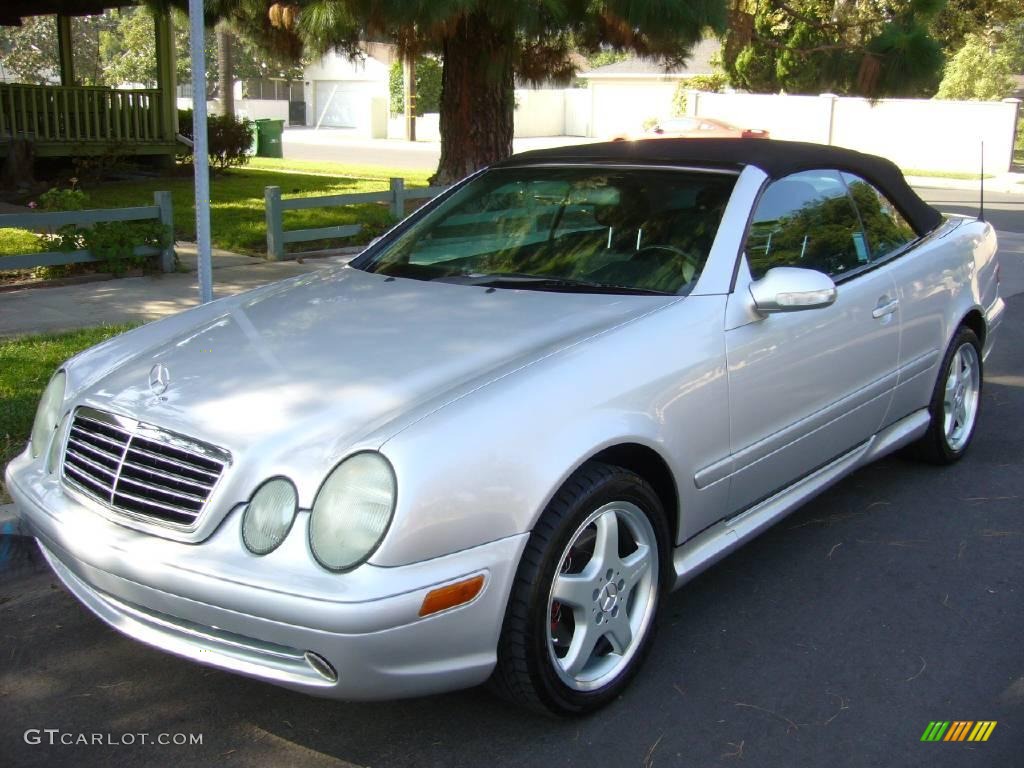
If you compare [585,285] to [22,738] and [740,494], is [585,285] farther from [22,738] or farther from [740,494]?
[22,738]

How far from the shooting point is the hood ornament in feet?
10.8

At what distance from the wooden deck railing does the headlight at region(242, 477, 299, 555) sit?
15965mm

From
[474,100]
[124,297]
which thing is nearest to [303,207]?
[474,100]

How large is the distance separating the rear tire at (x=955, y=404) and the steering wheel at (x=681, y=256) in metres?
1.86

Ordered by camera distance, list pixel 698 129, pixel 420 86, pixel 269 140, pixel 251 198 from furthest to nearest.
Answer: pixel 420 86 → pixel 269 140 → pixel 698 129 → pixel 251 198

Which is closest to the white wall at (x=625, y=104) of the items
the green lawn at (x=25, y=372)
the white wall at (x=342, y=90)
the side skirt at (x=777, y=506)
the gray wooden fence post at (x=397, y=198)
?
the white wall at (x=342, y=90)

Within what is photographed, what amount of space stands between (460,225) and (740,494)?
5.60ft

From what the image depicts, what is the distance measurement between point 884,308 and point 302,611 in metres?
2.91

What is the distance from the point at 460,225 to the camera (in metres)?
4.68

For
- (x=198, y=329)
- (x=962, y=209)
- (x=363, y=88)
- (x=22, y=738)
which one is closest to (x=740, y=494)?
(x=198, y=329)

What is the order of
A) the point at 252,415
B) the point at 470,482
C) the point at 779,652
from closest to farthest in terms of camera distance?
the point at 470,482, the point at 252,415, the point at 779,652

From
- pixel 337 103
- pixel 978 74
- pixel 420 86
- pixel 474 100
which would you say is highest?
pixel 978 74

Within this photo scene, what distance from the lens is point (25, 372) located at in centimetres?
619

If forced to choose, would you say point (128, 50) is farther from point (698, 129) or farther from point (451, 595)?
point (451, 595)
